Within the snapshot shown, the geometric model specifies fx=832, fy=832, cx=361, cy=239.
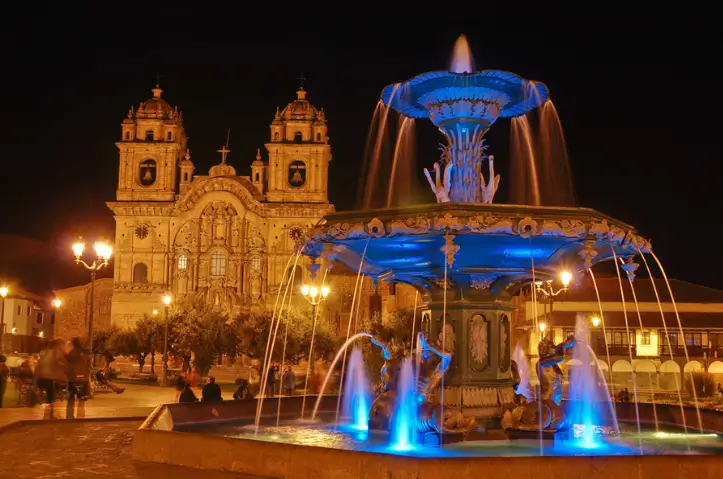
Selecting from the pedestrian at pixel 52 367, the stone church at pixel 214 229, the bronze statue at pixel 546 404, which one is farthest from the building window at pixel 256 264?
the bronze statue at pixel 546 404

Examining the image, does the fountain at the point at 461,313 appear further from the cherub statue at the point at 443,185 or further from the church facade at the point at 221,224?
the church facade at the point at 221,224

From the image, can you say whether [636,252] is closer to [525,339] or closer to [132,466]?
[132,466]

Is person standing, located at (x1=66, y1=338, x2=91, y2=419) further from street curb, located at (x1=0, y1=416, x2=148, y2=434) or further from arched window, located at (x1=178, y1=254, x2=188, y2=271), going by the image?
arched window, located at (x1=178, y1=254, x2=188, y2=271)

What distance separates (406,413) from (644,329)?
3949 cm

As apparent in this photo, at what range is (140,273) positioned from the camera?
58.4 m

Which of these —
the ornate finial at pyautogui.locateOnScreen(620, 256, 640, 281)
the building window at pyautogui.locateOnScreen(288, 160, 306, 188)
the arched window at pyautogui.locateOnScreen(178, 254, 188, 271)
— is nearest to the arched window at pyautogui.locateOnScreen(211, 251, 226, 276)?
the arched window at pyautogui.locateOnScreen(178, 254, 188, 271)

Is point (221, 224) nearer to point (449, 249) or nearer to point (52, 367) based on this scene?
point (52, 367)

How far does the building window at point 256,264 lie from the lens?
57.7m

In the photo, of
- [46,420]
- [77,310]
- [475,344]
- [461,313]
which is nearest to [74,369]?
[46,420]

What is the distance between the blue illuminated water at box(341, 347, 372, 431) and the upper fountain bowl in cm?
383

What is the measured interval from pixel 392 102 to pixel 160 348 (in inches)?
1165

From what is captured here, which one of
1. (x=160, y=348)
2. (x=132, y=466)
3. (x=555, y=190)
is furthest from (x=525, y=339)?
(x=132, y=466)

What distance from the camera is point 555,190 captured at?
38.7ft

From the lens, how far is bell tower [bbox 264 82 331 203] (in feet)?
192
